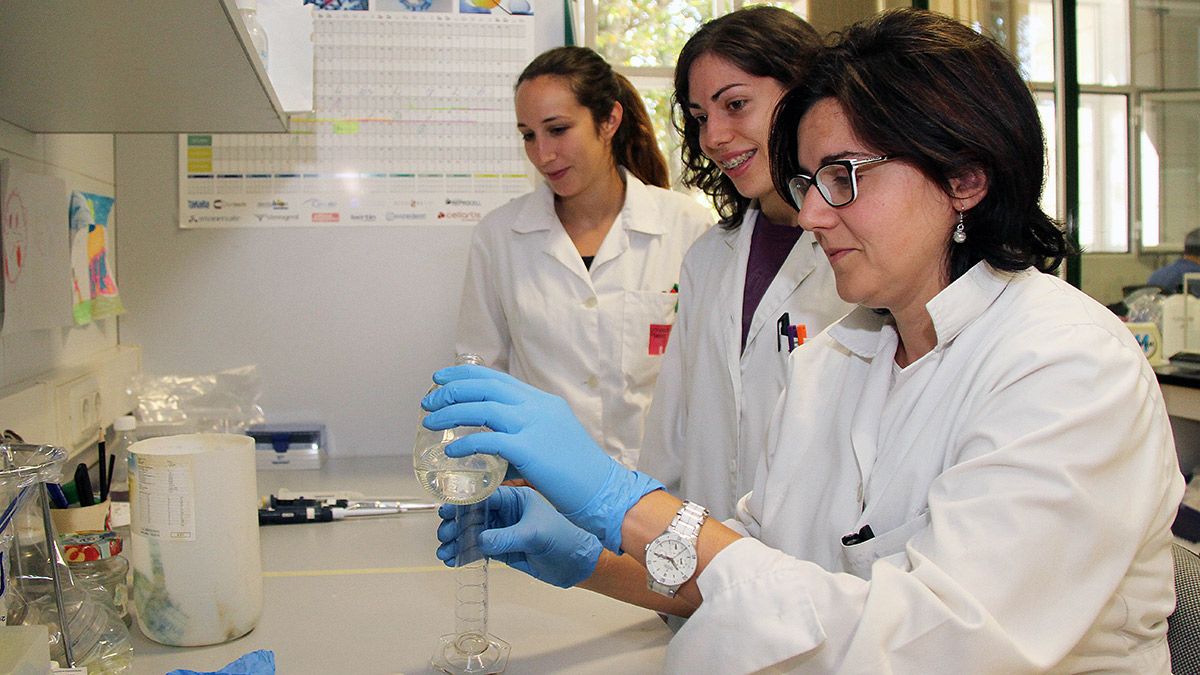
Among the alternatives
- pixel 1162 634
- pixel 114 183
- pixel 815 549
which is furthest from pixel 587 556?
pixel 114 183

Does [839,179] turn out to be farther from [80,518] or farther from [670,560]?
[80,518]

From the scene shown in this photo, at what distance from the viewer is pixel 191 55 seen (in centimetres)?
121

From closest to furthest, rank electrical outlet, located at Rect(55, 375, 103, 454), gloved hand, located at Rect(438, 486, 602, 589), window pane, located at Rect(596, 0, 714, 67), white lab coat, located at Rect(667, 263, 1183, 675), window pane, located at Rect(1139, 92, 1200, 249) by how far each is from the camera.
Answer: white lab coat, located at Rect(667, 263, 1183, 675) < gloved hand, located at Rect(438, 486, 602, 589) < electrical outlet, located at Rect(55, 375, 103, 454) < window pane, located at Rect(1139, 92, 1200, 249) < window pane, located at Rect(596, 0, 714, 67)

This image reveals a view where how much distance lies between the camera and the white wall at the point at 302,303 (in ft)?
7.75

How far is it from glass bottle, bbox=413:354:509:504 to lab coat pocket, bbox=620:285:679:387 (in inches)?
42.3

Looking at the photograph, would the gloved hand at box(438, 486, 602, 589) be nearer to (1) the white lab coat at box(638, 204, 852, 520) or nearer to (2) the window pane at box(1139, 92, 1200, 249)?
(1) the white lab coat at box(638, 204, 852, 520)

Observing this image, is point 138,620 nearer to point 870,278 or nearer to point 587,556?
point 587,556

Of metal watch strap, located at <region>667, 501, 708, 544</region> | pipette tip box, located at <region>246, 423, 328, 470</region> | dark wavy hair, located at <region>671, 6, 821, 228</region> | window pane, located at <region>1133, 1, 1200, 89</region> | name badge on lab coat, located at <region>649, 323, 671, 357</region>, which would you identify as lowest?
pipette tip box, located at <region>246, 423, 328, 470</region>

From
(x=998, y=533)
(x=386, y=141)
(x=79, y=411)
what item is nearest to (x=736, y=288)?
(x=998, y=533)

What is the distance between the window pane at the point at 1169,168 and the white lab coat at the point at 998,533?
2443mm

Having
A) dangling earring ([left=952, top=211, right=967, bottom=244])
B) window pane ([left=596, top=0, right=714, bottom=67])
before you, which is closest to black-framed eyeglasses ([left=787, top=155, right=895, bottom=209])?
dangling earring ([left=952, top=211, right=967, bottom=244])

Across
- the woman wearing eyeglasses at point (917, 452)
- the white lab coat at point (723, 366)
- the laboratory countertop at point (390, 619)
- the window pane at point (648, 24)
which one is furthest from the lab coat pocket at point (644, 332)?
the window pane at point (648, 24)

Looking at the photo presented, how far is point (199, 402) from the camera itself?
90.4 inches

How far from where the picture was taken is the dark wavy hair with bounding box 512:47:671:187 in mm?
2039
